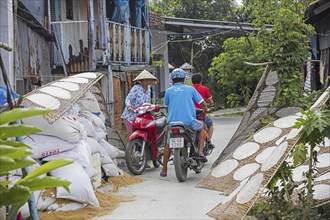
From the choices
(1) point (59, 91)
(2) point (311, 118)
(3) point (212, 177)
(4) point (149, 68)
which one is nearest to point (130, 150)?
(3) point (212, 177)

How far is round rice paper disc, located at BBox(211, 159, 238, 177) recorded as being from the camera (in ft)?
25.5

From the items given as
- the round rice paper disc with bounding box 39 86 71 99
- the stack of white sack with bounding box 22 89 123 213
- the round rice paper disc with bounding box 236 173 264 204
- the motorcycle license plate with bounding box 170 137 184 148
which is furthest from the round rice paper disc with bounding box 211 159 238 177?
the round rice paper disc with bounding box 39 86 71 99

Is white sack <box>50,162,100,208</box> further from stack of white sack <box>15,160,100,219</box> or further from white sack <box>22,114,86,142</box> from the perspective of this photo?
white sack <box>22,114,86,142</box>

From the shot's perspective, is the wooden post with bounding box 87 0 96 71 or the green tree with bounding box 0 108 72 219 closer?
the green tree with bounding box 0 108 72 219

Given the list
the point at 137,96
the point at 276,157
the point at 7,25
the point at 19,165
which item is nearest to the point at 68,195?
the point at 276,157

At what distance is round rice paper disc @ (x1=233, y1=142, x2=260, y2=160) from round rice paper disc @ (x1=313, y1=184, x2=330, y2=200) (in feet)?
6.22

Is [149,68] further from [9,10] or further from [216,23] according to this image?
[9,10]

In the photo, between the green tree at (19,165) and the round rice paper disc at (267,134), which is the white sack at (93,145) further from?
the green tree at (19,165)

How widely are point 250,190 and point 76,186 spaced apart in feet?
6.31

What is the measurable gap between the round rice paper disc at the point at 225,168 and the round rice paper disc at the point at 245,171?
148mm

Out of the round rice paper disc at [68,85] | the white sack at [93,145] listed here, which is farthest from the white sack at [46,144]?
the white sack at [93,145]

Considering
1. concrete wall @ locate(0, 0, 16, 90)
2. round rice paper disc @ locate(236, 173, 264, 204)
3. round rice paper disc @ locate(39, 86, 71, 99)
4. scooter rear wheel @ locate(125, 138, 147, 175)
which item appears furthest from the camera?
concrete wall @ locate(0, 0, 16, 90)

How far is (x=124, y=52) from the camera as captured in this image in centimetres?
1608

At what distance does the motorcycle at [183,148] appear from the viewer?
7972 millimetres
